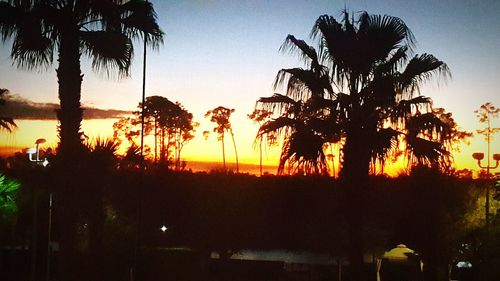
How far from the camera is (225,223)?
30828 mm

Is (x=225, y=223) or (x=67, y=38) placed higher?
(x=67, y=38)

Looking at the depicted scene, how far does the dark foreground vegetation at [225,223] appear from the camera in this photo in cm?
2289

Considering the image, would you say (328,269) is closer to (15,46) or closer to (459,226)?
(459,226)

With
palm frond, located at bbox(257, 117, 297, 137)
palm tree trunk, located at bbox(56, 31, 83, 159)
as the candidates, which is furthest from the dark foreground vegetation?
palm frond, located at bbox(257, 117, 297, 137)

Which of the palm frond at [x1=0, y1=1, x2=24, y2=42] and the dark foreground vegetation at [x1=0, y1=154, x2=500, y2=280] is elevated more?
the palm frond at [x1=0, y1=1, x2=24, y2=42]

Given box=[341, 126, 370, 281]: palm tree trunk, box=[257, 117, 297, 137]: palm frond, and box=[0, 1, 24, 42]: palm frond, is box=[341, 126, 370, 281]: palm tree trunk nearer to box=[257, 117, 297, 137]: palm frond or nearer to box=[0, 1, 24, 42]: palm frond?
box=[257, 117, 297, 137]: palm frond

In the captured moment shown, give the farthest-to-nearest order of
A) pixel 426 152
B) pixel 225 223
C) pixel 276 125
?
pixel 225 223
pixel 276 125
pixel 426 152

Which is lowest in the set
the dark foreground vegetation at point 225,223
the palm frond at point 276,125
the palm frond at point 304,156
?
the dark foreground vegetation at point 225,223

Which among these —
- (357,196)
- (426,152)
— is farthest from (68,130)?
(426,152)

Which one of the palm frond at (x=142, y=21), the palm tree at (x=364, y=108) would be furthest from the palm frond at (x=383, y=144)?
the palm frond at (x=142, y=21)

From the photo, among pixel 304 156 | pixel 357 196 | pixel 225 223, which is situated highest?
pixel 304 156

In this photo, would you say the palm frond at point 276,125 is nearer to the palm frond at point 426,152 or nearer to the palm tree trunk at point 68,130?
the palm frond at point 426,152

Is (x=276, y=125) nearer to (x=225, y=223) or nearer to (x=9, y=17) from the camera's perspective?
(x=9, y=17)

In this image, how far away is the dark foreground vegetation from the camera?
2289cm
